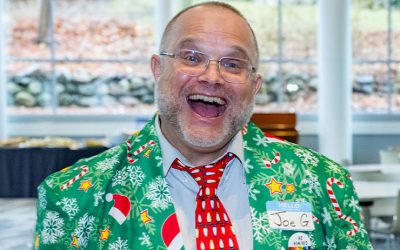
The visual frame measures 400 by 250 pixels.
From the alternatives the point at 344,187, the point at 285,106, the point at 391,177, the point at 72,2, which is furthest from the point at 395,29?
the point at 344,187

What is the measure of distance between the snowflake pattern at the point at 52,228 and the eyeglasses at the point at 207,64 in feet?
1.69

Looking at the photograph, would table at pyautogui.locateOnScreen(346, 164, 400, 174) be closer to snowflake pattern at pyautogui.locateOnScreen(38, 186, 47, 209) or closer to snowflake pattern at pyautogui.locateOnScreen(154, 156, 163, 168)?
snowflake pattern at pyautogui.locateOnScreen(154, 156, 163, 168)

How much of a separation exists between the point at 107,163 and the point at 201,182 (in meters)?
0.27

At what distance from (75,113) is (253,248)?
13.8m

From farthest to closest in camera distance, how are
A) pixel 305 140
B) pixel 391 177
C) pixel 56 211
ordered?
1. pixel 305 140
2. pixel 391 177
3. pixel 56 211

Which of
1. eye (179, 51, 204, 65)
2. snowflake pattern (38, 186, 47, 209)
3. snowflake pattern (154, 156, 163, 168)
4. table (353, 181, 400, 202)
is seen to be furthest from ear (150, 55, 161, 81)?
table (353, 181, 400, 202)

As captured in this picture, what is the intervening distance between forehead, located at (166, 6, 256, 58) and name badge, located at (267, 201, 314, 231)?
1.40ft

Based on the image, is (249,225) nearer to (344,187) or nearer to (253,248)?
(253,248)

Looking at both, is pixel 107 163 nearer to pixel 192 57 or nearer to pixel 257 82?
A: pixel 192 57

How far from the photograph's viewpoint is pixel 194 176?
1.94 metres

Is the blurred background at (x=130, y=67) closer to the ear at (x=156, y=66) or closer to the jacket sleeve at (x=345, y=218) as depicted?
the ear at (x=156, y=66)

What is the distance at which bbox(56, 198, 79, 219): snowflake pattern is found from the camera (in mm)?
1809

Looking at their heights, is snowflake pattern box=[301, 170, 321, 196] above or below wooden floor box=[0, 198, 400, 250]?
above

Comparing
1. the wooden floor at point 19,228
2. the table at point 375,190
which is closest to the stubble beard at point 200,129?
the table at point 375,190
